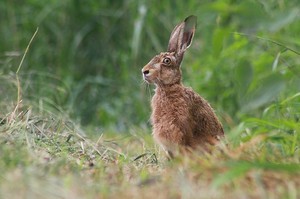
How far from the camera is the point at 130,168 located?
441 centimetres

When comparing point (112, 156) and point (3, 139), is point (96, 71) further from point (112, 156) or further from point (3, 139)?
point (3, 139)

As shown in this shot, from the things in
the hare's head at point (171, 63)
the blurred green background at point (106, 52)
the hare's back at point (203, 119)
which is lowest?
the blurred green background at point (106, 52)

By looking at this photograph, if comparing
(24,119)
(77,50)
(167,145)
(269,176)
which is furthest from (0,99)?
(269,176)

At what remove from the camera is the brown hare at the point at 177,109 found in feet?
15.8

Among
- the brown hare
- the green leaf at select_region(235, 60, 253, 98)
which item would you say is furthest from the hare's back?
the green leaf at select_region(235, 60, 253, 98)

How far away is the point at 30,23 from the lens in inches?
328

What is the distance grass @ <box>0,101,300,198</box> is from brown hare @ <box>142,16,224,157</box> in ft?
0.52

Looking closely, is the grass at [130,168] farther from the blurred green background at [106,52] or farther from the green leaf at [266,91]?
the blurred green background at [106,52]

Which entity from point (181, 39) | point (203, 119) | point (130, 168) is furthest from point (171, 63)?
point (130, 168)

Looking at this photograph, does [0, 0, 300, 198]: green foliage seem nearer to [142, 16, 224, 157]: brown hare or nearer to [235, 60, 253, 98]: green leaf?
[235, 60, 253, 98]: green leaf

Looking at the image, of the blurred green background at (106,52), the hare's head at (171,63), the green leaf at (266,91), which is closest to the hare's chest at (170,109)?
the hare's head at (171,63)

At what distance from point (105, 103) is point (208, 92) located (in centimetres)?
126

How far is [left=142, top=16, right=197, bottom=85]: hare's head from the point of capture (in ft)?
16.7

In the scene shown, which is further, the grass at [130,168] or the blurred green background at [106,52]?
the blurred green background at [106,52]
